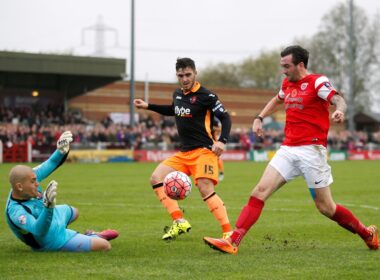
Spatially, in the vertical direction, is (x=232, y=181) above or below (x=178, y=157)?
below

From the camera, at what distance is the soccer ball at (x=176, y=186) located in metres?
8.42

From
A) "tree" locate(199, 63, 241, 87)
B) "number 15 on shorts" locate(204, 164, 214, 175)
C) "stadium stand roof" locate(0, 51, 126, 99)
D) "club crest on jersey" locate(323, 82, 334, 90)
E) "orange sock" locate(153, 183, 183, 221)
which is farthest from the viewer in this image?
"tree" locate(199, 63, 241, 87)

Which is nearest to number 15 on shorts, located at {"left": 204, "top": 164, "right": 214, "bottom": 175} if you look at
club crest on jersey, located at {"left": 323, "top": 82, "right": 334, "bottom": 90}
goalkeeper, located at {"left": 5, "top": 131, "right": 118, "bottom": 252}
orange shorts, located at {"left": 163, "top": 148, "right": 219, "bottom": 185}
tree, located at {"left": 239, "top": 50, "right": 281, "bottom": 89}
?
orange shorts, located at {"left": 163, "top": 148, "right": 219, "bottom": 185}

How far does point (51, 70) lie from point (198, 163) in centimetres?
3165

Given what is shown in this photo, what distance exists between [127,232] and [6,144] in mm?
24636

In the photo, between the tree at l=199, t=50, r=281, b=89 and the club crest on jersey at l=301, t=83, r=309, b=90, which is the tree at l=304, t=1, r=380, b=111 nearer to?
the tree at l=199, t=50, r=281, b=89

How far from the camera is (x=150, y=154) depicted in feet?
122

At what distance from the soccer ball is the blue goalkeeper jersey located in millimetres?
1288

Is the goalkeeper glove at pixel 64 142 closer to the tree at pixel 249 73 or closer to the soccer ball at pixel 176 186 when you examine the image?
the soccer ball at pixel 176 186

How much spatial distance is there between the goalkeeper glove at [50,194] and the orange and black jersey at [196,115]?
271 cm

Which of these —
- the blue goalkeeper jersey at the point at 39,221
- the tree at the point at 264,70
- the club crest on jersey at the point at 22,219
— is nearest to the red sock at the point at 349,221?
the blue goalkeeper jersey at the point at 39,221

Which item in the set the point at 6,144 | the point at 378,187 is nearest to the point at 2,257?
the point at 378,187

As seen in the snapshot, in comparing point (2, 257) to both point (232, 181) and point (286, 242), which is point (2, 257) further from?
point (232, 181)

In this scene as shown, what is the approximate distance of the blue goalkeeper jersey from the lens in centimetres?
722
